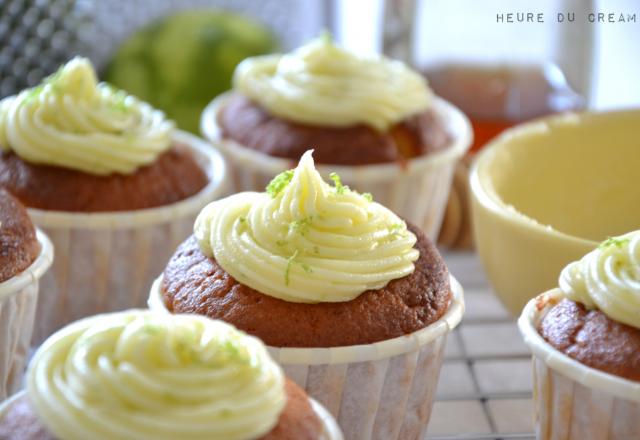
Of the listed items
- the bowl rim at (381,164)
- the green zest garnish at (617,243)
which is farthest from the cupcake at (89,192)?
the green zest garnish at (617,243)

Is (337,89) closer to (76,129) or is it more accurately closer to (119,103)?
(119,103)

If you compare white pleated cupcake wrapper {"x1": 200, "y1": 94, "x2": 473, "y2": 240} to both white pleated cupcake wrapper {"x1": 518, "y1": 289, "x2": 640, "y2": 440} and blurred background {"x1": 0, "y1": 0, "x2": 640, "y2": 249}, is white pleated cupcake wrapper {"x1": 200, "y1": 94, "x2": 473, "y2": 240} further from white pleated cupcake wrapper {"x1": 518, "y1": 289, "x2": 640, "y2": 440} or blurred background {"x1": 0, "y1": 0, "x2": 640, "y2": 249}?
white pleated cupcake wrapper {"x1": 518, "y1": 289, "x2": 640, "y2": 440}

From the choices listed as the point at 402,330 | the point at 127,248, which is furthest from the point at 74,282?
the point at 402,330

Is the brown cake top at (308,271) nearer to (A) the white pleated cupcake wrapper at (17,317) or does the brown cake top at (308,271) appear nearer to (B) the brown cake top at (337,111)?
(A) the white pleated cupcake wrapper at (17,317)

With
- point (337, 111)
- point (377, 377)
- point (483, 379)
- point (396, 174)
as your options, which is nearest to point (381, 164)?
point (396, 174)

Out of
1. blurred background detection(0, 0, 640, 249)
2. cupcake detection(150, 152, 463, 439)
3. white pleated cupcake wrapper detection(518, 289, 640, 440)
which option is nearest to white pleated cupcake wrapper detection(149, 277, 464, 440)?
cupcake detection(150, 152, 463, 439)

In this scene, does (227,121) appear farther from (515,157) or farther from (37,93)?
(515,157)
